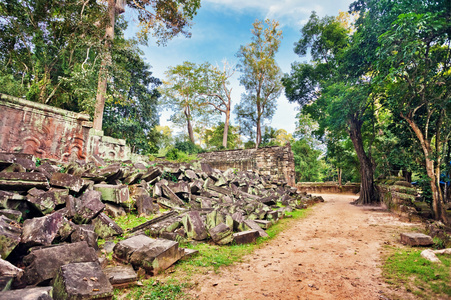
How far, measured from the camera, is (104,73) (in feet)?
36.9

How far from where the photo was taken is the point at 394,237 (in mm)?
4867

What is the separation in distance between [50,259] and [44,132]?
702 cm

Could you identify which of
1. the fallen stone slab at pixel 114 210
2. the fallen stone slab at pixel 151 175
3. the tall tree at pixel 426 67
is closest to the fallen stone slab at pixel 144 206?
the fallen stone slab at pixel 114 210

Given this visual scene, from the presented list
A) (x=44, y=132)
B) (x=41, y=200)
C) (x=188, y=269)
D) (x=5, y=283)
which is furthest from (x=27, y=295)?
(x=44, y=132)

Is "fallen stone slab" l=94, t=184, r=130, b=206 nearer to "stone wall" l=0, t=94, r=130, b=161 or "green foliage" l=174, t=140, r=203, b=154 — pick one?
"stone wall" l=0, t=94, r=130, b=161

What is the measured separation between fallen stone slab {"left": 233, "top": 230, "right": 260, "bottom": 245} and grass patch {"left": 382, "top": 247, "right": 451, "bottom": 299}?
2.15 meters

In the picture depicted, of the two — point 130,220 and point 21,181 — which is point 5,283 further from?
point 130,220

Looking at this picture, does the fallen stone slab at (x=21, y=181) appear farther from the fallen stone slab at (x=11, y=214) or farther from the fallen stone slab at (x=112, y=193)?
the fallen stone slab at (x=112, y=193)

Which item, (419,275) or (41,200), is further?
(41,200)

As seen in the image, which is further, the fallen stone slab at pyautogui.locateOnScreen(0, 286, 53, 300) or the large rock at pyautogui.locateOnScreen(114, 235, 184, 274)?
the large rock at pyautogui.locateOnScreen(114, 235, 184, 274)

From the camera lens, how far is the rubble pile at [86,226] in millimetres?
2039

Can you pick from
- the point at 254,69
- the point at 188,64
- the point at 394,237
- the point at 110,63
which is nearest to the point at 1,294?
the point at 394,237

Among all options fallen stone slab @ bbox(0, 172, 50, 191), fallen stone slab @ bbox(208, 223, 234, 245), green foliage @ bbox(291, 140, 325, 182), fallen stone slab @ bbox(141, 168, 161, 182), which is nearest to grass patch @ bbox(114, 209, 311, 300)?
fallen stone slab @ bbox(208, 223, 234, 245)

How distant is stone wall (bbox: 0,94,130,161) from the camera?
662cm
